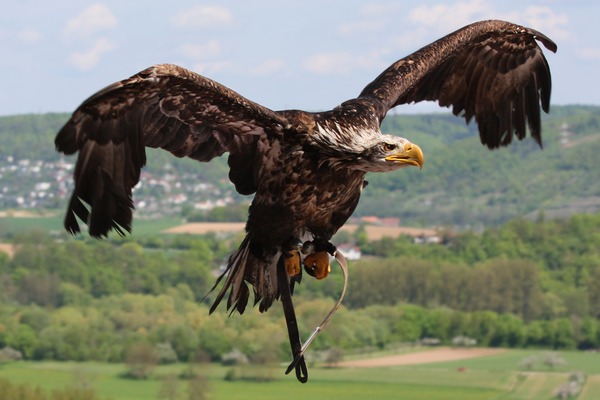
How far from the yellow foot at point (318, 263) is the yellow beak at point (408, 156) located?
1.51 metres

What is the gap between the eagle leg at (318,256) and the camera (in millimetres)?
13086

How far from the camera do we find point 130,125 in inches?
473

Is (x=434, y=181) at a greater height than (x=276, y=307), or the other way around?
(x=434, y=181)

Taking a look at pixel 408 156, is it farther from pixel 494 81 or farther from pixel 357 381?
pixel 357 381

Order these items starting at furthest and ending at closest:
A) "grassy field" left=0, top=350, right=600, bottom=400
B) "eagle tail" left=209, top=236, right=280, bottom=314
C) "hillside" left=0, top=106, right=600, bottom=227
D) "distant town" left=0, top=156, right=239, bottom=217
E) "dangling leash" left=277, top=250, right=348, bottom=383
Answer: "hillside" left=0, top=106, right=600, bottom=227 → "distant town" left=0, top=156, right=239, bottom=217 → "grassy field" left=0, top=350, right=600, bottom=400 → "eagle tail" left=209, top=236, right=280, bottom=314 → "dangling leash" left=277, top=250, right=348, bottom=383

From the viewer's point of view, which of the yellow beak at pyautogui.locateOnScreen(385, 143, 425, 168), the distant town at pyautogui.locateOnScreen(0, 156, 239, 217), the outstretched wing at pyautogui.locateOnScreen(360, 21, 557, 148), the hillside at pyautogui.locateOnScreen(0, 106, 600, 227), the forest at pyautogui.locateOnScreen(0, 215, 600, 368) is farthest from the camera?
the hillside at pyautogui.locateOnScreen(0, 106, 600, 227)

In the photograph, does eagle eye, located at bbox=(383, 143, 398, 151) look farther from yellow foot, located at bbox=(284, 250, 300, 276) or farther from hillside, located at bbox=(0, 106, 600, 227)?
hillside, located at bbox=(0, 106, 600, 227)

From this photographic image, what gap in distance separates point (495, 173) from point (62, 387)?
5053 inches

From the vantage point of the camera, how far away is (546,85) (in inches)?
619

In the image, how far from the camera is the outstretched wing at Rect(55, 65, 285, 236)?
11734 mm

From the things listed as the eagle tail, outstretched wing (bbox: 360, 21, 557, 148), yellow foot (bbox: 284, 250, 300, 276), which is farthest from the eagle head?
outstretched wing (bbox: 360, 21, 557, 148)

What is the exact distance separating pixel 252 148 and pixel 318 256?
1169mm

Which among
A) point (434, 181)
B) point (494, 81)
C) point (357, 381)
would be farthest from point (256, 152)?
point (434, 181)

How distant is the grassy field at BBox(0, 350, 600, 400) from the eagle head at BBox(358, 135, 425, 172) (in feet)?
191
